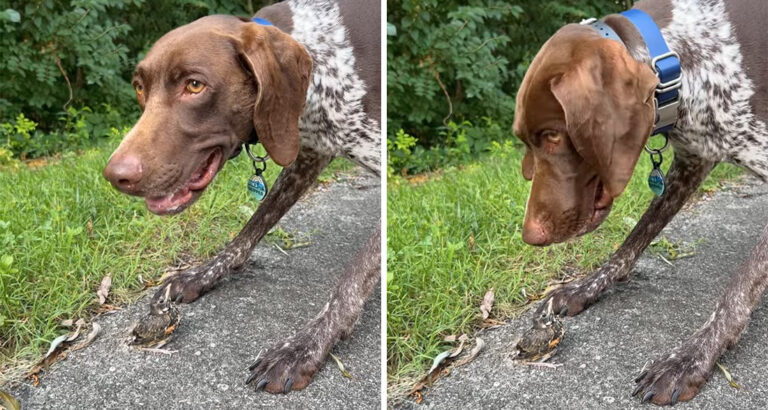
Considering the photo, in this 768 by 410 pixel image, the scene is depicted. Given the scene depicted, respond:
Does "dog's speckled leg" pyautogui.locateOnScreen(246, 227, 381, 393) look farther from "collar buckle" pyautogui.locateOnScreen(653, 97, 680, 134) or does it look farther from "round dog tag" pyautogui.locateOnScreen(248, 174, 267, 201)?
"collar buckle" pyautogui.locateOnScreen(653, 97, 680, 134)

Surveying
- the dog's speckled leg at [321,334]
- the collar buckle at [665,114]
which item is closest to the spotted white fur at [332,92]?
the dog's speckled leg at [321,334]

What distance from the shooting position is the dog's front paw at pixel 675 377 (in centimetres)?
213

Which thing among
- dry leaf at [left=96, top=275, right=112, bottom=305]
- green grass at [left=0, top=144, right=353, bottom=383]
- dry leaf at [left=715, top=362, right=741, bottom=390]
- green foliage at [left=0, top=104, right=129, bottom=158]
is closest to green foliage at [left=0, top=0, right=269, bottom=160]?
green foliage at [left=0, top=104, right=129, bottom=158]

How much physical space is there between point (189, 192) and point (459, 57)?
142cm

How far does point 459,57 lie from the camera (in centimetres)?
302

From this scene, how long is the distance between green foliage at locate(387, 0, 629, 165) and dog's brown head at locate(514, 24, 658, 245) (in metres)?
0.74

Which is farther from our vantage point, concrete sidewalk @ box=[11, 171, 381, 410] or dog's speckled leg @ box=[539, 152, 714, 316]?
dog's speckled leg @ box=[539, 152, 714, 316]

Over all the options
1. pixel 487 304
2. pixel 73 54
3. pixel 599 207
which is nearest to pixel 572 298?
pixel 487 304

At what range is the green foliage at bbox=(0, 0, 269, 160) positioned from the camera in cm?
253

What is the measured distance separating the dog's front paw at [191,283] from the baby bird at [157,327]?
8 centimetres

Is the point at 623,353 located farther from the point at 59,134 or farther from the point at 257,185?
the point at 59,134

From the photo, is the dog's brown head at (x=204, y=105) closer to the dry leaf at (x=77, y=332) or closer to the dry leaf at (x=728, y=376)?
the dry leaf at (x=77, y=332)

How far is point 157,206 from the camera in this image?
1957 millimetres

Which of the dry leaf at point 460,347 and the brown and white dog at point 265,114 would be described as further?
the dry leaf at point 460,347
